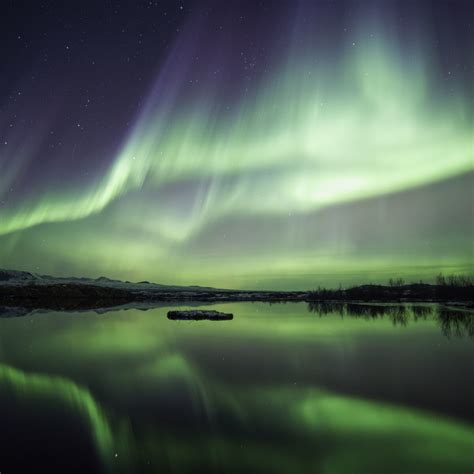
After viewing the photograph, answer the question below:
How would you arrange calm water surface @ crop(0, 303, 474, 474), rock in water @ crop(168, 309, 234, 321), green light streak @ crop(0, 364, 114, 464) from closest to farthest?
1. calm water surface @ crop(0, 303, 474, 474)
2. green light streak @ crop(0, 364, 114, 464)
3. rock in water @ crop(168, 309, 234, 321)

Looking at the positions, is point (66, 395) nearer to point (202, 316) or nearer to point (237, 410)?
point (237, 410)

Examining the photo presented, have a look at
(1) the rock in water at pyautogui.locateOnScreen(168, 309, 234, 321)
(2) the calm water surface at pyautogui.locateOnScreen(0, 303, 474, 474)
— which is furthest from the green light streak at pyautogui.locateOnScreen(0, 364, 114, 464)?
(1) the rock in water at pyautogui.locateOnScreen(168, 309, 234, 321)

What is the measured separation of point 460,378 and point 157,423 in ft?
35.9

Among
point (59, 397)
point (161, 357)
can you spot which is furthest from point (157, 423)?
point (161, 357)

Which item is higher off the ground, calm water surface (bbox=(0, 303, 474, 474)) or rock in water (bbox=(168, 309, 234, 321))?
rock in water (bbox=(168, 309, 234, 321))

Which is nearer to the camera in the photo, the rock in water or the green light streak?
the green light streak

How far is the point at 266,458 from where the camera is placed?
7.64 m

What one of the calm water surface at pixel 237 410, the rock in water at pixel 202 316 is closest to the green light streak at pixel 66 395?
the calm water surface at pixel 237 410

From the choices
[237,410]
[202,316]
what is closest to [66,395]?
[237,410]

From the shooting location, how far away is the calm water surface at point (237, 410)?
7613 mm

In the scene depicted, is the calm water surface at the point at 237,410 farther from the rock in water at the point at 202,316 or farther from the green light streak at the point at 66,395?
the rock in water at the point at 202,316

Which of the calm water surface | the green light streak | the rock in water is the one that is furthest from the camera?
the rock in water

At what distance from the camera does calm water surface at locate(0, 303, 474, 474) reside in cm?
761

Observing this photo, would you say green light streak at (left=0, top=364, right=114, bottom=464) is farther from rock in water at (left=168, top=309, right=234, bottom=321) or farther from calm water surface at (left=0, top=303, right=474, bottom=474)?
rock in water at (left=168, top=309, right=234, bottom=321)
